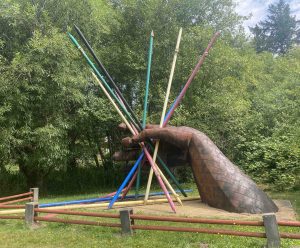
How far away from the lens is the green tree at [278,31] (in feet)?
126

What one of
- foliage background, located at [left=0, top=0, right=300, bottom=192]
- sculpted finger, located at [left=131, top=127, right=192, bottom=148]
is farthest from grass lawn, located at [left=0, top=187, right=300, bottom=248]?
foliage background, located at [left=0, top=0, right=300, bottom=192]

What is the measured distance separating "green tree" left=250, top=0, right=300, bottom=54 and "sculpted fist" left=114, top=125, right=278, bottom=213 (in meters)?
31.8

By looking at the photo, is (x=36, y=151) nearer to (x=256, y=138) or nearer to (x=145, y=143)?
(x=145, y=143)

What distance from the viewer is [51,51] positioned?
41.2 ft

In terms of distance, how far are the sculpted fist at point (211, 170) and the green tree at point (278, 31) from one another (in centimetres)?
3184

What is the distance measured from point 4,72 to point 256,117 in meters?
9.49

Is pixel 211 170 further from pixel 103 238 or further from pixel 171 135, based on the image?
pixel 103 238

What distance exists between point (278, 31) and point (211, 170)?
3500 centimetres

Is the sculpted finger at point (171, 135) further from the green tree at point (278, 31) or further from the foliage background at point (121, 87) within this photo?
the green tree at point (278, 31)

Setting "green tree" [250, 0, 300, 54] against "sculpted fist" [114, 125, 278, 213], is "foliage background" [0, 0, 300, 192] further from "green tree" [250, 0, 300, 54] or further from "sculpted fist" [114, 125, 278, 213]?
"green tree" [250, 0, 300, 54]

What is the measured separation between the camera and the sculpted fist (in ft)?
24.0

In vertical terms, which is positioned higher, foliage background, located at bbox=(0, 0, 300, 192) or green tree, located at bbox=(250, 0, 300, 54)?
green tree, located at bbox=(250, 0, 300, 54)

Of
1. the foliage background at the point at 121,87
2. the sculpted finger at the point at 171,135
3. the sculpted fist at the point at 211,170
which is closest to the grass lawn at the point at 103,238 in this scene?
the sculpted fist at the point at 211,170

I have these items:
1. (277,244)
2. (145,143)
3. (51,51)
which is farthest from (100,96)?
(277,244)
